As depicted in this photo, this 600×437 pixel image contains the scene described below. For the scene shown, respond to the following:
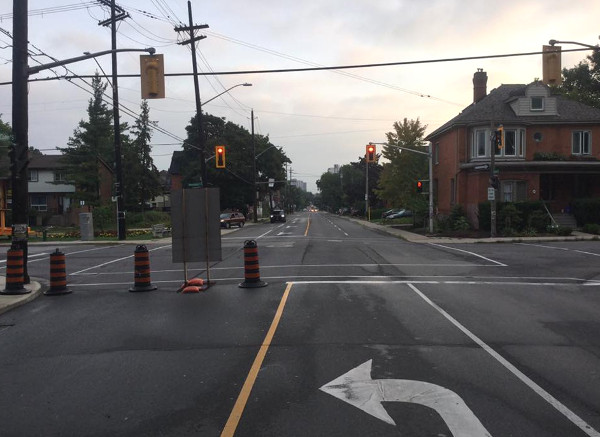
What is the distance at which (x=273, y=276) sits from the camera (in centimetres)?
1433

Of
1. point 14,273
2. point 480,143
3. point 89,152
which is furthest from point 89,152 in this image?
point 14,273

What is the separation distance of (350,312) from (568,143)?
34.6 m

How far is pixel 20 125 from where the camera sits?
1283 cm

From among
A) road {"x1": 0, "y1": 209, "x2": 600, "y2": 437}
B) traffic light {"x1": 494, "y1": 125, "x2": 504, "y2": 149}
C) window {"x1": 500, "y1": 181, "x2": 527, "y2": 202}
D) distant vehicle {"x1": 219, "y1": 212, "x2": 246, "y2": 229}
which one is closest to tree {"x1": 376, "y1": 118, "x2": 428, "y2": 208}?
window {"x1": 500, "y1": 181, "x2": 527, "y2": 202}

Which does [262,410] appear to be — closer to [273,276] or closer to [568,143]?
[273,276]

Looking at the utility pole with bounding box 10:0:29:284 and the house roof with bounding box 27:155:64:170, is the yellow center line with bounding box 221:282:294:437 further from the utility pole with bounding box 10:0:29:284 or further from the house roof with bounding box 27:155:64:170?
the house roof with bounding box 27:155:64:170

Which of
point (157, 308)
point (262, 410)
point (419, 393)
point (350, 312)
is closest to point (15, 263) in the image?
point (157, 308)

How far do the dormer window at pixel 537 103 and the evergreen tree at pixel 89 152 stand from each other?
37.5 metres

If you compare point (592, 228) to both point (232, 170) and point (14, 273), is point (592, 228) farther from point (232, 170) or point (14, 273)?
point (232, 170)

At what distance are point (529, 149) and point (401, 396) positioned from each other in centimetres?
3631

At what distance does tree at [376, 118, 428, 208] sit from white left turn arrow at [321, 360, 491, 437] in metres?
41.3

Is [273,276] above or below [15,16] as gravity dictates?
below

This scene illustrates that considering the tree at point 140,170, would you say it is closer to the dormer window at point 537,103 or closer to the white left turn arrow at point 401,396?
the dormer window at point 537,103

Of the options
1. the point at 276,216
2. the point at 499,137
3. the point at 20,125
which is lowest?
the point at 276,216
